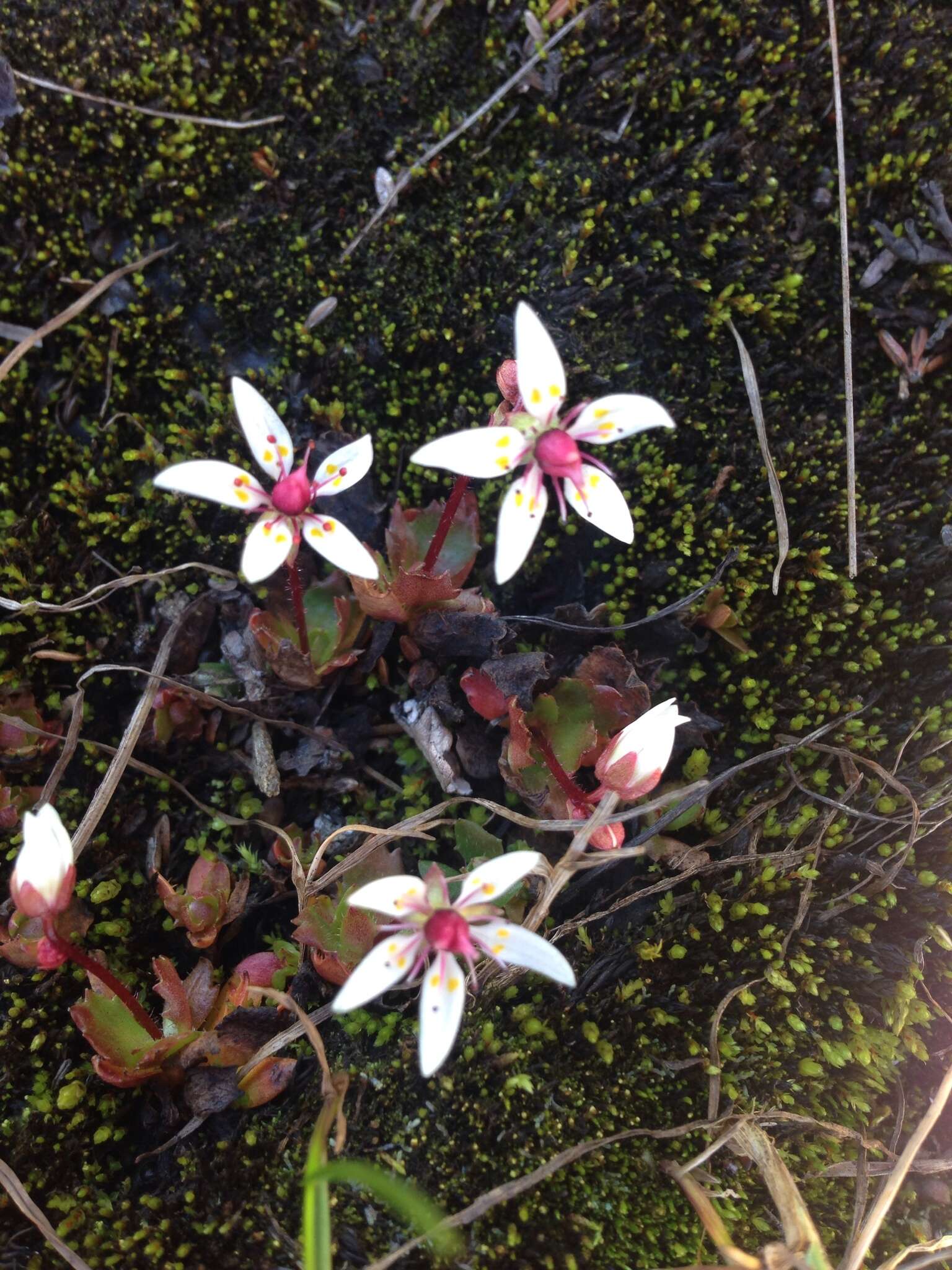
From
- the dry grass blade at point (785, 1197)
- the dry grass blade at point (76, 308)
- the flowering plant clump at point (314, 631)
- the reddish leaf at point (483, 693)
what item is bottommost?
the dry grass blade at point (785, 1197)

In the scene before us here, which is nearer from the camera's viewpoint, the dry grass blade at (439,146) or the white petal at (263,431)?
the white petal at (263,431)

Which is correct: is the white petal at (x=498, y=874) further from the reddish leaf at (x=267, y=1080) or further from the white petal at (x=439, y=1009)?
the reddish leaf at (x=267, y=1080)

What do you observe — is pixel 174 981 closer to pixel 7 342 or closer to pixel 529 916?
pixel 529 916

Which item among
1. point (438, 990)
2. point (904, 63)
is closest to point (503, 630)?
point (438, 990)

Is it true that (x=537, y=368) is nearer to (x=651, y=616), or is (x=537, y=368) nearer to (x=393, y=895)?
(x=651, y=616)

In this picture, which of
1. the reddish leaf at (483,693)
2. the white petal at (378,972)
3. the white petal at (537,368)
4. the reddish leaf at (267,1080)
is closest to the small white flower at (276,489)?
the white petal at (537,368)

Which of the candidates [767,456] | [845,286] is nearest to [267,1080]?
[767,456]
